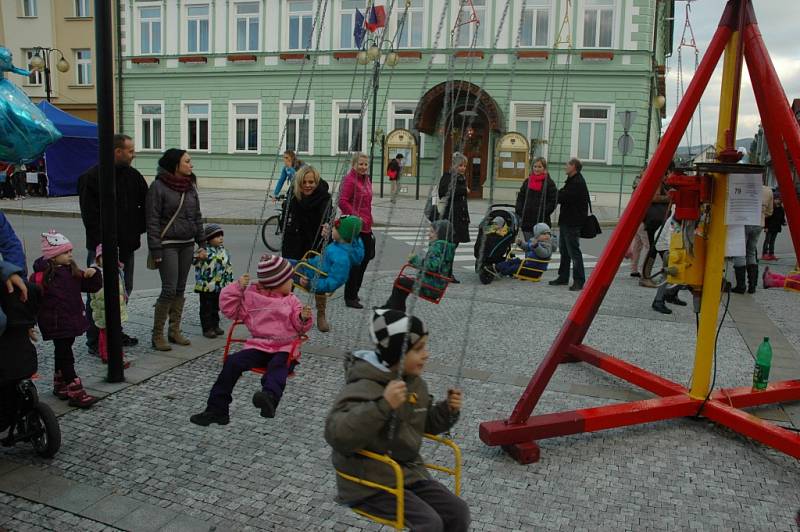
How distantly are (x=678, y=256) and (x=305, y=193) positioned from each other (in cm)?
385

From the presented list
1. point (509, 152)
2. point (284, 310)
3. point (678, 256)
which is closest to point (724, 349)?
point (678, 256)

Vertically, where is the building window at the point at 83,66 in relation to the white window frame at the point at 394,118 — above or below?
above

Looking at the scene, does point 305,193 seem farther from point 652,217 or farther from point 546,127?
point 546,127

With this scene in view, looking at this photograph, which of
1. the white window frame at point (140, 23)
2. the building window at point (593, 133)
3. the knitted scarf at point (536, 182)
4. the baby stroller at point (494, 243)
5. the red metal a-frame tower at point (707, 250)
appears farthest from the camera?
the white window frame at point (140, 23)

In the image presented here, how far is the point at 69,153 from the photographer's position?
25.4 metres

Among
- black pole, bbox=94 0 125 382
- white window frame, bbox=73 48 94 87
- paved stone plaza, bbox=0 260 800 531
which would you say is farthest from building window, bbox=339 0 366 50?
black pole, bbox=94 0 125 382

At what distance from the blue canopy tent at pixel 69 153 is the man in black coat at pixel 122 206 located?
20.1 metres

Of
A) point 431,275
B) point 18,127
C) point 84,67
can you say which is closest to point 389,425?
point 18,127

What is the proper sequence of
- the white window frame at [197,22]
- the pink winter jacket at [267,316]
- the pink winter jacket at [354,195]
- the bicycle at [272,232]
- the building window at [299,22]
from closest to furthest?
the pink winter jacket at [267,316] → the pink winter jacket at [354,195] → the bicycle at [272,232] → the building window at [299,22] → the white window frame at [197,22]

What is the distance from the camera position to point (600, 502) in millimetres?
3900

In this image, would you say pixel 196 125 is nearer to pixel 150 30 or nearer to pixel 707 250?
pixel 150 30

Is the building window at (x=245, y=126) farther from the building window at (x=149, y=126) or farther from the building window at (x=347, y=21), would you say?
the building window at (x=347, y=21)

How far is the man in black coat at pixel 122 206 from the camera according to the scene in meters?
6.06

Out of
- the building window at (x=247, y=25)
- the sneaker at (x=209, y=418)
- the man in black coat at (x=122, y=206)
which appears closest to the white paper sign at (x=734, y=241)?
the sneaker at (x=209, y=418)
